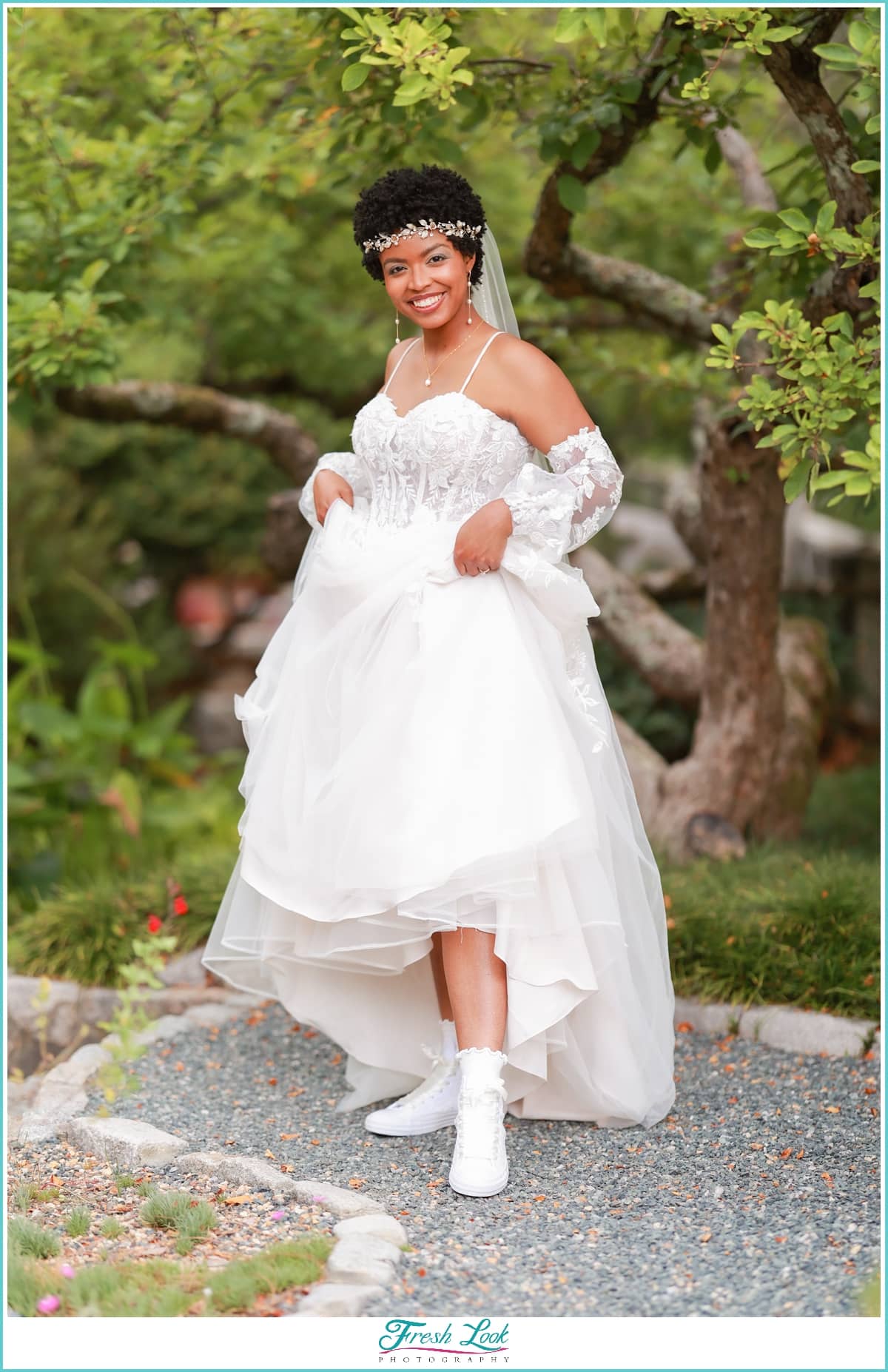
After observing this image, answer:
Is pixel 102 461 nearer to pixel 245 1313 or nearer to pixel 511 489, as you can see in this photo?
pixel 511 489

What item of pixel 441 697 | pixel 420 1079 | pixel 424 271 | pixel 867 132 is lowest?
pixel 420 1079

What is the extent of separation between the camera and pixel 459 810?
2.29 metres

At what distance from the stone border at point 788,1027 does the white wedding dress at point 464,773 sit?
577 millimetres

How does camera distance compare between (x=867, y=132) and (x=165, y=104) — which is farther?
(x=165, y=104)

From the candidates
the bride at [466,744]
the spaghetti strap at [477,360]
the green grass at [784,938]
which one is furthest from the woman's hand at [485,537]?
the green grass at [784,938]

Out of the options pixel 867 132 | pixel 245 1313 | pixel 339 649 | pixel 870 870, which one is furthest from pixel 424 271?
pixel 870 870

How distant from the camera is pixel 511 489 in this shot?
2.45 metres

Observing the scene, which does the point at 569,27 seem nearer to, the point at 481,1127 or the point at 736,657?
the point at 481,1127

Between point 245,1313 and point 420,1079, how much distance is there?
41.1 inches

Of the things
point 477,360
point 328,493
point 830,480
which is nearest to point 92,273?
point 328,493

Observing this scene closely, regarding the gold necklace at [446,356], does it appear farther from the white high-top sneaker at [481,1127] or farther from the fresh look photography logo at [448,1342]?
the fresh look photography logo at [448,1342]

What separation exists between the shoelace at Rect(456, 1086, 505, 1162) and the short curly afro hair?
167 centimetres

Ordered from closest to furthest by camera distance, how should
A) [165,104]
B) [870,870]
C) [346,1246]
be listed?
[346,1246] < [870,870] < [165,104]

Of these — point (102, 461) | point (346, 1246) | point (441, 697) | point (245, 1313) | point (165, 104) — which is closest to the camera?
point (245, 1313)
